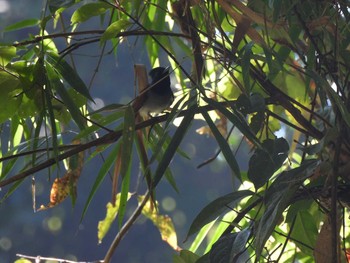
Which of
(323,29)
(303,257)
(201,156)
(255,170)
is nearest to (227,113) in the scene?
(255,170)

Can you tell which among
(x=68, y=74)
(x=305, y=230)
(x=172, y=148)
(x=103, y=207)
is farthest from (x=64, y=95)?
(x=103, y=207)

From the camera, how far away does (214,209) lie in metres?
0.84

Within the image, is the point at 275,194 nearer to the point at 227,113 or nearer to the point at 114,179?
the point at 227,113

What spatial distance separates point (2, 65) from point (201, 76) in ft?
0.84

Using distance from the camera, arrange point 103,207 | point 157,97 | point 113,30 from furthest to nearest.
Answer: point 103,207 → point 157,97 → point 113,30

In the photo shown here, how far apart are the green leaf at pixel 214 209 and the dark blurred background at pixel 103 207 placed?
1782mm

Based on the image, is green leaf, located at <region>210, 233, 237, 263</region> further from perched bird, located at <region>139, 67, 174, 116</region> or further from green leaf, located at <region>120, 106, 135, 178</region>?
perched bird, located at <region>139, 67, 174, 116</region>

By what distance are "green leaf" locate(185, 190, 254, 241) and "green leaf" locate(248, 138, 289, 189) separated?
5 cm

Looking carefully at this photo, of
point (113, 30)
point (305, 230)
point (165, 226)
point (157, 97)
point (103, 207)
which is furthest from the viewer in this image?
point (103, 207)

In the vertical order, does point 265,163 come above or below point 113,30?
below

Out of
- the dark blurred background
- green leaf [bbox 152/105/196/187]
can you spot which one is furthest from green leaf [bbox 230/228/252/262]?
the dark blurred background

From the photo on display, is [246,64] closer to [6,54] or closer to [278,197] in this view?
[278,197]

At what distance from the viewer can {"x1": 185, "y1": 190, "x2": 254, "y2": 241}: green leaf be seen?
32.3 inches

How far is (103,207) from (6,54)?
1970 millimetres
